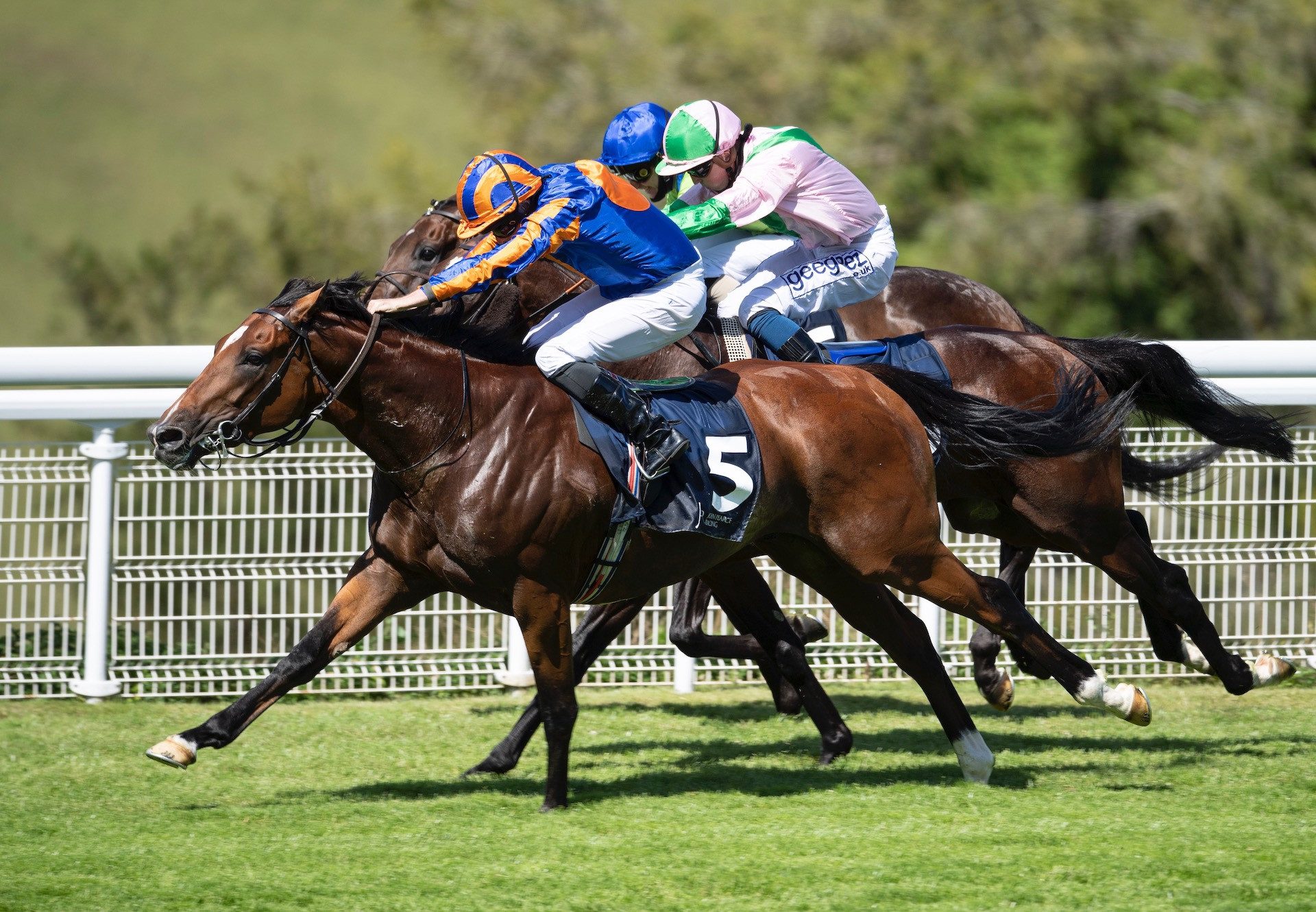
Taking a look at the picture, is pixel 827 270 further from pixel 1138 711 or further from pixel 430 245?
pixel 1138 711

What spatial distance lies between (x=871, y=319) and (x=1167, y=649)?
1.77 m

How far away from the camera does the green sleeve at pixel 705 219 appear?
17.6 ft

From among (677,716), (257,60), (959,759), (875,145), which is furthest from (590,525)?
(257,60)

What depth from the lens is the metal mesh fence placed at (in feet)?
20.0

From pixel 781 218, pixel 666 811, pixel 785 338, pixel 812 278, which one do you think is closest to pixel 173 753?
pixel 666 811

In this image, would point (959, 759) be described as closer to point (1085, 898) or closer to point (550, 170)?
point (1085, 898)

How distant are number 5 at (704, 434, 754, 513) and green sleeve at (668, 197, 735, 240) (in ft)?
3.59

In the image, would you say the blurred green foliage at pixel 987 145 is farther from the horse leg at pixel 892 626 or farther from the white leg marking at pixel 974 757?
the white leg marking at pixel 974 757

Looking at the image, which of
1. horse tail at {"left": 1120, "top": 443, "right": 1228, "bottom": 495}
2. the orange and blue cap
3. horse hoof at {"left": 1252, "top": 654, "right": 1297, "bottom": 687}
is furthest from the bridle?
horse hoof at {"left": 1252, "top": 654, "right": 1297, "bottom": 687}

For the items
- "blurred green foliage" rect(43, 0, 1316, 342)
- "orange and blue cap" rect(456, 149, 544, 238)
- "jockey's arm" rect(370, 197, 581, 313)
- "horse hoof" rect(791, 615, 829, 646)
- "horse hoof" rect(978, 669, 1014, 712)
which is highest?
"blurred green foliage" rect(43, 0, 1316, 342)

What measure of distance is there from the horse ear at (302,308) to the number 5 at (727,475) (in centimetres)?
116

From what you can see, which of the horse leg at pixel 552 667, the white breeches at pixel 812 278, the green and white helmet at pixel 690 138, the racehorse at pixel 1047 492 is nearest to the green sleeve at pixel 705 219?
the green and white helmet at pixel 690 138

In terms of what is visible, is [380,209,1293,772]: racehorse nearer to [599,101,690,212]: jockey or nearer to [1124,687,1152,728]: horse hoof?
[599,101,690,212]: jockey

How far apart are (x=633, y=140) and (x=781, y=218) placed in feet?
2.48
